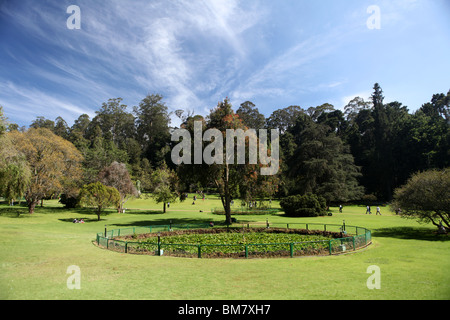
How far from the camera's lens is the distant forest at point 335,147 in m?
62.3

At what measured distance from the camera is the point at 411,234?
79.2 ft

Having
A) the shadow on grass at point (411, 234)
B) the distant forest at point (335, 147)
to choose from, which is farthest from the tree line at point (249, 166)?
the shadow on grass at point (411, 234)

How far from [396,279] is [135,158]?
308ft

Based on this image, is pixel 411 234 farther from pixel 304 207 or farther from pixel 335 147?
pixel 335 147

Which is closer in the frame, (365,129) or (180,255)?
(180,255)

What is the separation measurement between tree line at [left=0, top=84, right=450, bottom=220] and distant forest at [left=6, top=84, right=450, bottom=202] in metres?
0.25

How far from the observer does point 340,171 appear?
61.2 m

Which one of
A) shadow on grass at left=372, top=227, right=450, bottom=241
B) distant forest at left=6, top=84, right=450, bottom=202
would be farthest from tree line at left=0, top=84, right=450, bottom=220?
shadow on grass at left=372, top=227, right=450, bottom=241

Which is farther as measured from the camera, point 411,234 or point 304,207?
point 304,207

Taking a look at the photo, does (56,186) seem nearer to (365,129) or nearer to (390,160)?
(390,160)

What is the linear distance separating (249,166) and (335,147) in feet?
137

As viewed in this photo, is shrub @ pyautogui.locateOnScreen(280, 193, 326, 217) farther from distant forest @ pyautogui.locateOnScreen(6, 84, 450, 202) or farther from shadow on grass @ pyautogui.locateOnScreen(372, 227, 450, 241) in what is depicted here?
shadow on grass @ pyautogui.locateOnScreen(372, 227, 450, 241)

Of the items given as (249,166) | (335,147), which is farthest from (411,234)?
(335,147)
